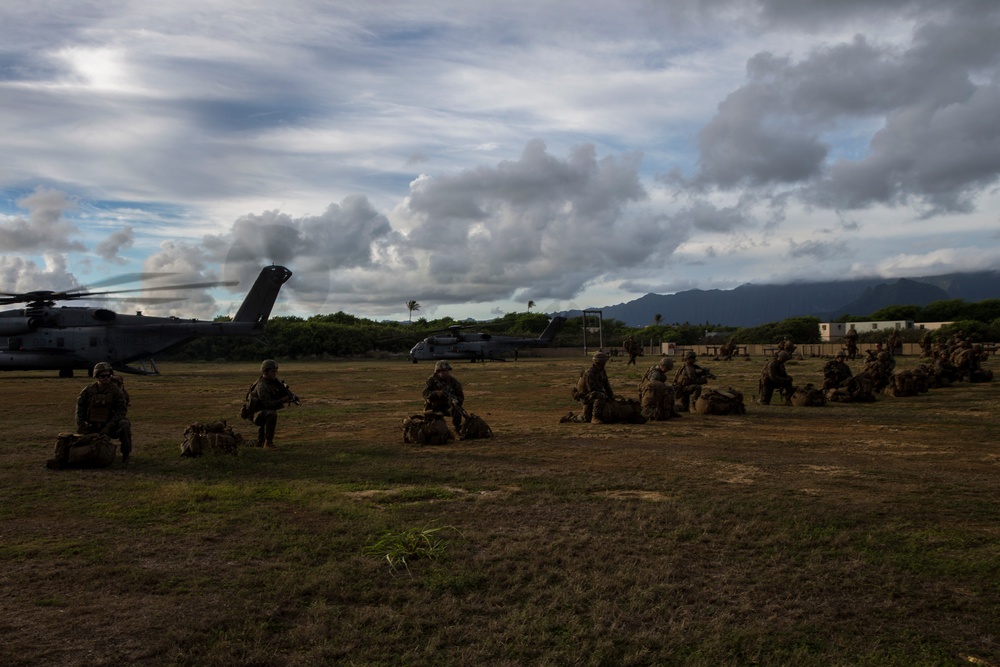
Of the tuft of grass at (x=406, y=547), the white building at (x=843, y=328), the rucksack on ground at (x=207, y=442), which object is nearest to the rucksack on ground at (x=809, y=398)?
the rucksack on ground at (x=207, y=442)

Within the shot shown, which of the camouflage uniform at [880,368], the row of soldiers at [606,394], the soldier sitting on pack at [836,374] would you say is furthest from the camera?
the camouflage uniform at [880,368]

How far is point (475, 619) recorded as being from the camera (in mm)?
4582

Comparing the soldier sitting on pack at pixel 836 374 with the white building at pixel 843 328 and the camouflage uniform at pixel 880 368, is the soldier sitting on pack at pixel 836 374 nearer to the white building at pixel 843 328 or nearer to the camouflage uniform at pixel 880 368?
the camouflage uniform at pixel 880 368

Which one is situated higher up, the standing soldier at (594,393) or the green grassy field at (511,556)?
the standing soldier at (594,393)

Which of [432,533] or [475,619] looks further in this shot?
[432,533]

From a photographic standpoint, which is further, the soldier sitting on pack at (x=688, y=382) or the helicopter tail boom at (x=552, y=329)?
the helicopter tail boom at (x=552, y=329)

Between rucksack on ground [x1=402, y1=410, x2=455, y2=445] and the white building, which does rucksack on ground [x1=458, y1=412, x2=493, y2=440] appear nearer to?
rucksack on ground [x1=402, y1=410, x2=455, y2=445]

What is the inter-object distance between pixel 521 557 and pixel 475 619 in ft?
4.11

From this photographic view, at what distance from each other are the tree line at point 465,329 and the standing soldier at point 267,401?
42981mm

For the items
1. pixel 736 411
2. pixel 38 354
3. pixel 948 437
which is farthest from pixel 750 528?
pixel 38 354

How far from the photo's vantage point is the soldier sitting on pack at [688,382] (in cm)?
1695

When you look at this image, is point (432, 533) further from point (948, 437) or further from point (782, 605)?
point (948, 437)

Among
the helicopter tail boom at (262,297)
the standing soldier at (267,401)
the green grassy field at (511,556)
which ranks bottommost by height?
the green grassy field at (511,556)

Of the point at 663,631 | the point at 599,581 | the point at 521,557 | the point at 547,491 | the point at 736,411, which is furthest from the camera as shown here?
the point at 736,411
